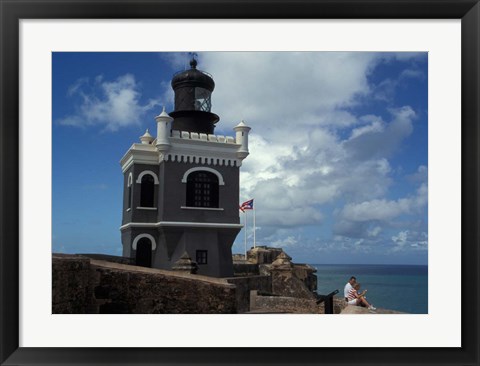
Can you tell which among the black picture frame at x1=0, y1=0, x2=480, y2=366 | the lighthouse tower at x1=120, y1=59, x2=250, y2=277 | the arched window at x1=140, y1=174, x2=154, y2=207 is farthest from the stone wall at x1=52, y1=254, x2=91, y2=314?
the arched window at x1=140, y1=174, x2=154, y2=207

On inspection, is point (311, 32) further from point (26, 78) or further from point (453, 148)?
point (26, 78)

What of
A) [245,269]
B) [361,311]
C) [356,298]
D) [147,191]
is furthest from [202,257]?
[361,311]

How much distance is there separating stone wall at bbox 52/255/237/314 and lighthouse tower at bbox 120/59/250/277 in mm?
4639

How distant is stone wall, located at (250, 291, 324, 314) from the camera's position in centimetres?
1418

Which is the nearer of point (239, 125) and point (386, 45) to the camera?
point (386, 45)

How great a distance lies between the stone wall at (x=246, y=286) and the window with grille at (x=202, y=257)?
39.2 inches

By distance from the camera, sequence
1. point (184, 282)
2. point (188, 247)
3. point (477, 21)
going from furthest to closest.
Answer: point (188, 247), point (184, 282), point (477, 21)

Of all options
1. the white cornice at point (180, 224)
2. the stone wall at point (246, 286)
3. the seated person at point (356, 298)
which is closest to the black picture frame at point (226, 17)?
the seated person at point (356, 298)

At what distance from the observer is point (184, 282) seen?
446 inches

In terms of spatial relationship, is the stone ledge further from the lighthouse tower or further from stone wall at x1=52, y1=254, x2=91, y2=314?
the lighthouse tower

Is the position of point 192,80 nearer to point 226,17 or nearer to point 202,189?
point 202,189

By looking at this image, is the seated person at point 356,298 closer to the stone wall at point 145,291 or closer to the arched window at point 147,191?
the stone wall at point 145,291

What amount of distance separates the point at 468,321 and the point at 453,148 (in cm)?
251

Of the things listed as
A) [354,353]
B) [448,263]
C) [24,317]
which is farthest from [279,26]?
[24,317]
